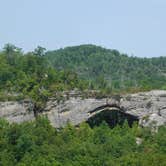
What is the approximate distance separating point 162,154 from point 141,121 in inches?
280

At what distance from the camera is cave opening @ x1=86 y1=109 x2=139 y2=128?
4691 centimetres

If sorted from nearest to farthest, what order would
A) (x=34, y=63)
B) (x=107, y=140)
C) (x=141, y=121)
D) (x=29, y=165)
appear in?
(x=29, y=165), (x=107, y=140), (x=141, y=121), (x=34, y=63)

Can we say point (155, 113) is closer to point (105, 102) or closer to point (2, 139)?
point (105, 102)

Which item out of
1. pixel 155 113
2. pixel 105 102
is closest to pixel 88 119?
pixel 105 102

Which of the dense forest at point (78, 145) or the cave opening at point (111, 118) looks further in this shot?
the cave opening at point (111, 118)

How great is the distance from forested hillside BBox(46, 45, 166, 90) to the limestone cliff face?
76.2 feet

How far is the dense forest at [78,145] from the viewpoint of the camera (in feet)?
127

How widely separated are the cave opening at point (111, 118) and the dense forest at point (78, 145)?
4.85 feet

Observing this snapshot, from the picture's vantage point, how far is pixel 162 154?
39438 mm

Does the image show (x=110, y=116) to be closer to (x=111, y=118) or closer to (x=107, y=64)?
(x=111, y=118)

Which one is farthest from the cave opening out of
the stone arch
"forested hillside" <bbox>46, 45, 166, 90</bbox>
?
"forested hillside" <bbox>46, 45, 166, 90</bbox>

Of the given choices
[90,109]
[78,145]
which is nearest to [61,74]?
[90,109]

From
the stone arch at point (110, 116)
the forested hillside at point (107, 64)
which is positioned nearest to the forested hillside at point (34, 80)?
the stone arch at point (110, 116)

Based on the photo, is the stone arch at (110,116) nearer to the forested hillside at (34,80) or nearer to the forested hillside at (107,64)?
the forested hillside at (34,80)
